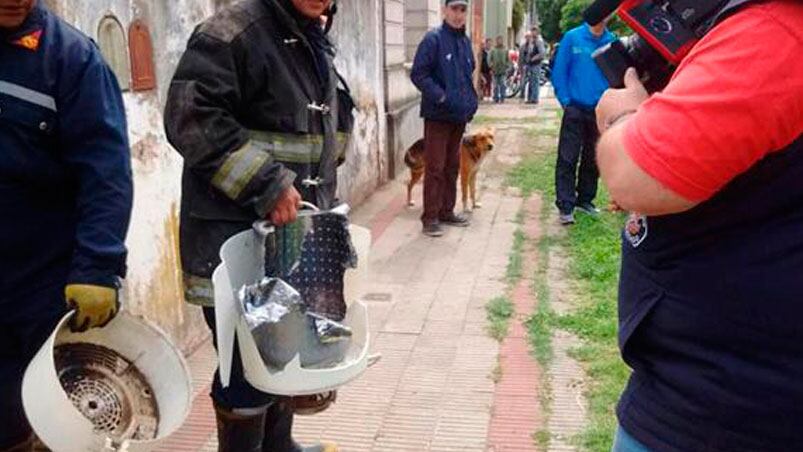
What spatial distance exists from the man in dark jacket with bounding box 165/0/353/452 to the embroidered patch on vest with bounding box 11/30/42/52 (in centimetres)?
36

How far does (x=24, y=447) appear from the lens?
2238mm

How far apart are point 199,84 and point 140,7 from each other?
5.05 feet

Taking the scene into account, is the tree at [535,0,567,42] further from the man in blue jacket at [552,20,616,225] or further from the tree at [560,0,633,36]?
the man in blue jacket at [552,20,616,225]

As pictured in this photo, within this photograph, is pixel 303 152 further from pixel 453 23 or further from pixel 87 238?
pixel 453 23

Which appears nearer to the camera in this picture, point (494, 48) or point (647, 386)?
point (647, 386)

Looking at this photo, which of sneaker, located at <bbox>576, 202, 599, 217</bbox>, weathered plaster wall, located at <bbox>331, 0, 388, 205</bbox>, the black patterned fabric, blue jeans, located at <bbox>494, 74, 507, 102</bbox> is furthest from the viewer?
blue jeans, located at <bbox>494, 74, 507, 102</bbox>

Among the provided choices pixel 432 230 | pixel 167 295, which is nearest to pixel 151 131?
pixel 167 295

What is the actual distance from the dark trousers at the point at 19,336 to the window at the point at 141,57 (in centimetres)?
148

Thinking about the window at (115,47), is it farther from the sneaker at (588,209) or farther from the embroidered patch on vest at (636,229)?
the sneaker at (588,209)

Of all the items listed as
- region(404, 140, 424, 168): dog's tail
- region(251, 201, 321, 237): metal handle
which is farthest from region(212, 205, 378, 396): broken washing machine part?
region(404, 140, 424, 168): dog's tail

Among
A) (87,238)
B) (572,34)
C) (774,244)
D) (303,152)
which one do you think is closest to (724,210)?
(774,244)

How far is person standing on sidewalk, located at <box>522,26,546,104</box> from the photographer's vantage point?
776 inches

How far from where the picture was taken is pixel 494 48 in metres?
20.2

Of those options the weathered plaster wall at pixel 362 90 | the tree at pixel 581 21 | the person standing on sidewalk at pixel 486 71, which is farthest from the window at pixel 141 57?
the person standing on sidewalk at pixel 486 71
